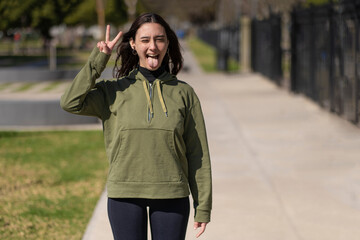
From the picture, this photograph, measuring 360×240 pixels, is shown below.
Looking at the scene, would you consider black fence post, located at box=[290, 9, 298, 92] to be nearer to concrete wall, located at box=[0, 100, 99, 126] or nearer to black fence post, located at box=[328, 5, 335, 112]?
black fence post, located at box=[328, 5, 335, 112]

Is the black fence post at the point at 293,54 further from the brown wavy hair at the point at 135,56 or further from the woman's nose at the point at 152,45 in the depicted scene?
the woman's nose at the point at 152,45

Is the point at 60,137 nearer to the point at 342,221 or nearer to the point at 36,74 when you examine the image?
the point at 342,221

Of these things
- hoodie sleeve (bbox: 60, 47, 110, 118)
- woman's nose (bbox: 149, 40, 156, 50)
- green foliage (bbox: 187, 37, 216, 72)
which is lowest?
green foliage (bbox: 187, 37, 216, 72)

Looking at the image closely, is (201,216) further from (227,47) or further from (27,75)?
(227,47)

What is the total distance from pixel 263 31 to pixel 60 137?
16.9m

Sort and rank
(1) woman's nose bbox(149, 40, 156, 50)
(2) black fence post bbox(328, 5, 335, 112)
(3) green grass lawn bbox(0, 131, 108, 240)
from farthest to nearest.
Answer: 1. (2) black fence post bbox(328, 5, 335, 112)
2. (3) green grass lawn bbox(0, 131, 108, 240)
3. (1) woman's nose bbox(149, 40, 156, 50)

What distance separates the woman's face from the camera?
126 inches

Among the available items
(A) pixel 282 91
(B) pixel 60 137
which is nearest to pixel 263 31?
(A) pixel 282 91

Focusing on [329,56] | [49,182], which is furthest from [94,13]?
[49,182]

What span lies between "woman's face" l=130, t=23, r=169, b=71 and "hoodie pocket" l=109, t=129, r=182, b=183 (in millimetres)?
325

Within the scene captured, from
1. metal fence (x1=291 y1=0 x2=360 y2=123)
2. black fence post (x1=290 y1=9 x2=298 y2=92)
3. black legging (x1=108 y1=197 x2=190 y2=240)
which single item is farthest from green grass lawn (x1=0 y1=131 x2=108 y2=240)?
black fence post (x1=290 y1=9 x2=298 y2=92)

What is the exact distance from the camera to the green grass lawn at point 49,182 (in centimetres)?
640

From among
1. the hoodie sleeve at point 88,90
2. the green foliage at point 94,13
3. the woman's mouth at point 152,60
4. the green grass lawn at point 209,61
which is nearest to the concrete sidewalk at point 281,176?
the hoodie sleeve at point 88,90

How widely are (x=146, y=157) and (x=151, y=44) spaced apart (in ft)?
1.73
